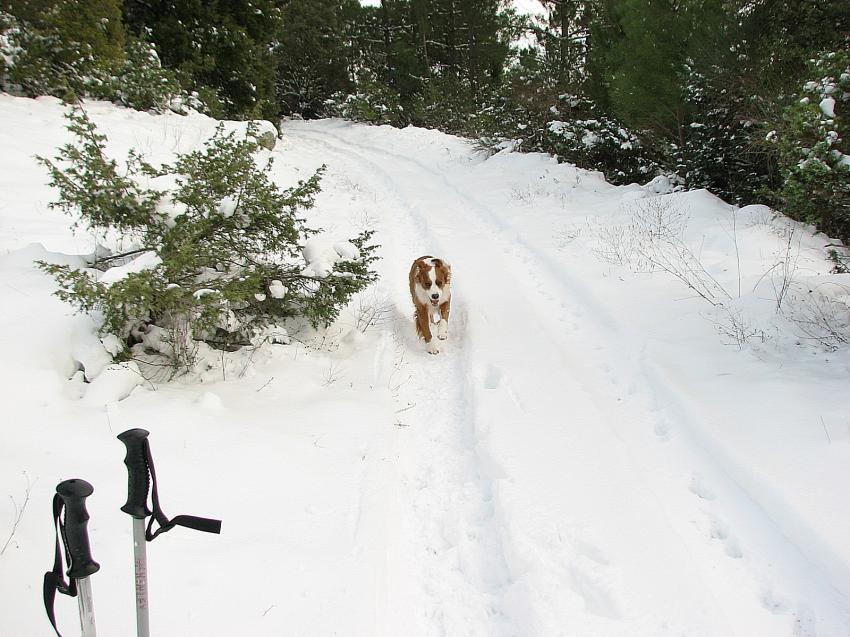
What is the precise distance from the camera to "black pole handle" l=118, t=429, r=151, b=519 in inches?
55.0

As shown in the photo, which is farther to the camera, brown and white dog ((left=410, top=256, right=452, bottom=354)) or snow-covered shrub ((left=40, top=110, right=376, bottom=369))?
brown and white dog ((left=410, top=256, right=452, bottom=354))

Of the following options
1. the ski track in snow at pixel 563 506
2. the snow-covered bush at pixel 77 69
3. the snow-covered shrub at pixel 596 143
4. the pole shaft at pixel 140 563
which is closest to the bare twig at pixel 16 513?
the pole shaft at pixel 140 563

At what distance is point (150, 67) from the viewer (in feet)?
40.5

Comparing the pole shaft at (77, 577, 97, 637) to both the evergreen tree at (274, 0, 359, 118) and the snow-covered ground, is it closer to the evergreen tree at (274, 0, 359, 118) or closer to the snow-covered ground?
the snow-covered ground

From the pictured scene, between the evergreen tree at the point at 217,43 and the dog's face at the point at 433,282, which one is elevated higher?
the evergreen tree at the point at 217,43

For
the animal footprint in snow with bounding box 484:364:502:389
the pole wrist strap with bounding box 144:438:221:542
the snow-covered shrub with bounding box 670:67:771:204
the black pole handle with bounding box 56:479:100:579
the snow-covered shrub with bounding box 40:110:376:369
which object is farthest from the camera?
the snow-covered shrub with bounding box 670:67:771:204

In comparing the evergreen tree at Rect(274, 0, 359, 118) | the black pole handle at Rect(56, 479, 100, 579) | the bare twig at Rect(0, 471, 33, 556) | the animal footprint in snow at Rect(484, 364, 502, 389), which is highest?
the evergreen tree at Rect(274, 0, 359, 118)

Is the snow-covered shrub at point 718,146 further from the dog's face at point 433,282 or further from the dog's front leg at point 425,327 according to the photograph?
the dog's front leg at point 425,327

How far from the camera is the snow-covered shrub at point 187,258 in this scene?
3.66 meters

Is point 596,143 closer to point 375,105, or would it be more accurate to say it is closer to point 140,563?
point 140,563

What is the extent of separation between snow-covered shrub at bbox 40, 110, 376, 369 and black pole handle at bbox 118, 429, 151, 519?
2308mm

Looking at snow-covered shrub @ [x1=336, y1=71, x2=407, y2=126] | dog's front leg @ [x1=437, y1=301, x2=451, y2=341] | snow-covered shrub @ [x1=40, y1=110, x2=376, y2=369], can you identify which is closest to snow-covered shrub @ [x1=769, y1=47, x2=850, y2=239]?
dog's front leg @ [x1=437, y1=301, x2=451, y2=341]

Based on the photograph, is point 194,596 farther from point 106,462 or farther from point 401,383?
point 401,383

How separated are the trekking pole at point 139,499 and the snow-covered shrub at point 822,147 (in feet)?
16.0
